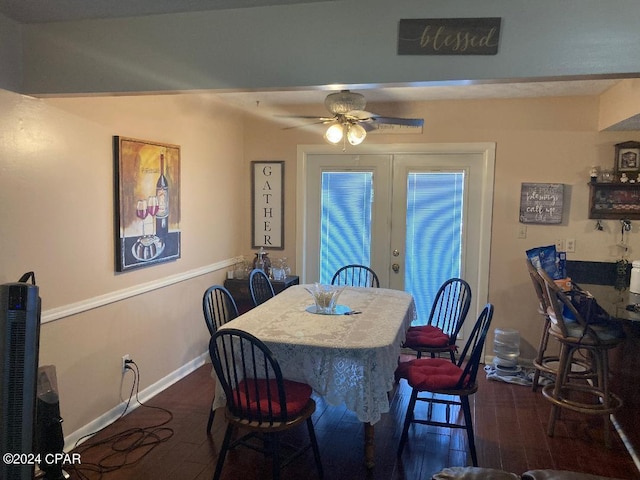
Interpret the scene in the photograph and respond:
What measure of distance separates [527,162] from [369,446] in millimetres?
2865

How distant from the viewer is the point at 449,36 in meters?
2.08

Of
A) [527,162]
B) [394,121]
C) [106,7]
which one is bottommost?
[527,162]

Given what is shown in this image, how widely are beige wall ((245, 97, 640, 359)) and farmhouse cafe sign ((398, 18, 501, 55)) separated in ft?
8.13

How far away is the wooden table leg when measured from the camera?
2.72 m

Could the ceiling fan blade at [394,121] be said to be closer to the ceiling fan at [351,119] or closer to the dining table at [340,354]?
the ceiling fan at [351,119]

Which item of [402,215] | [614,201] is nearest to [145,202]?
[402,215]

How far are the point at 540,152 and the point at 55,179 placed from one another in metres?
3.74

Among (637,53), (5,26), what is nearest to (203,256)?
(5,26)

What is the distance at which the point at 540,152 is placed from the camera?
14.1 feet

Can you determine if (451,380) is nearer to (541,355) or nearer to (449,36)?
(541,355)

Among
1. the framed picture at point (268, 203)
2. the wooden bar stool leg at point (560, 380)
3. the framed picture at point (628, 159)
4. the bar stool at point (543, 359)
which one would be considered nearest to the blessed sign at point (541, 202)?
the framed picture at point (628, 159)

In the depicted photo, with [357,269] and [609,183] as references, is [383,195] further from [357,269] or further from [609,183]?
[609,183]

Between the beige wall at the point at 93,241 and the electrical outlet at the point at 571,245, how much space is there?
3.14 metres

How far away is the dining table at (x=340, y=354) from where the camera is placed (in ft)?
8.27
